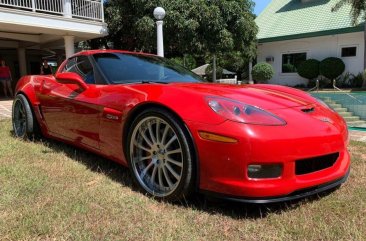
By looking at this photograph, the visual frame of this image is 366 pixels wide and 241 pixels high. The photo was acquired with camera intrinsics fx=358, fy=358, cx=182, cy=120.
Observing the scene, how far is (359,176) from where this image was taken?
10.6 ft

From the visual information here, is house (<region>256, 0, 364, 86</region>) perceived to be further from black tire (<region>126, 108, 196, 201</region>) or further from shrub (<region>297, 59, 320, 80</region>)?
black tire (<region>126, 108, 196, 201</region>)

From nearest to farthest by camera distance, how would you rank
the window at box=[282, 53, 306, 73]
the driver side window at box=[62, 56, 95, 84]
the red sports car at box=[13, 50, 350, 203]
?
the red sports car at box=[13, 50, 350, 203] < the driver side window at box=[62, 56, 95, 84] < the window at box=[282, 53, 306, 73]

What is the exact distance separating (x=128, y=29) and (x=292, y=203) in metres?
13.6

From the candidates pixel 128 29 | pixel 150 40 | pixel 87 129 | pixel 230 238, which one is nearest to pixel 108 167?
pixel 87 129

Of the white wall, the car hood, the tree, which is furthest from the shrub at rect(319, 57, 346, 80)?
the car hood

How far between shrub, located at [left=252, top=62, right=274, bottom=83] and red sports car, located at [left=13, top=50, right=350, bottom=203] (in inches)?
632

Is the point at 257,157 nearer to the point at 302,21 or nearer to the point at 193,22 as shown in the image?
the point at 193,22

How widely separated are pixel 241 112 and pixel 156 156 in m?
0.77

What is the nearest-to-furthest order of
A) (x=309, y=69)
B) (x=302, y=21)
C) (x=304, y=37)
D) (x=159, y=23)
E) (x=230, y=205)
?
(x=230, y=205) < (x=159, y=23) < (x=309, y=69) < (x=304, y=37) < (x=302, y=21)

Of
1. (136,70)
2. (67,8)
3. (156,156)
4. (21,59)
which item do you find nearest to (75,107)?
(136,70)

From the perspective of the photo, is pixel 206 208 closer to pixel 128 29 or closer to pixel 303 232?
pixel 303 232

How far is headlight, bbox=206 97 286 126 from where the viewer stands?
2.30m

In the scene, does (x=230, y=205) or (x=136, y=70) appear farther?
(x=136, y=70)

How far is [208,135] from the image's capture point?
2.29 metres
